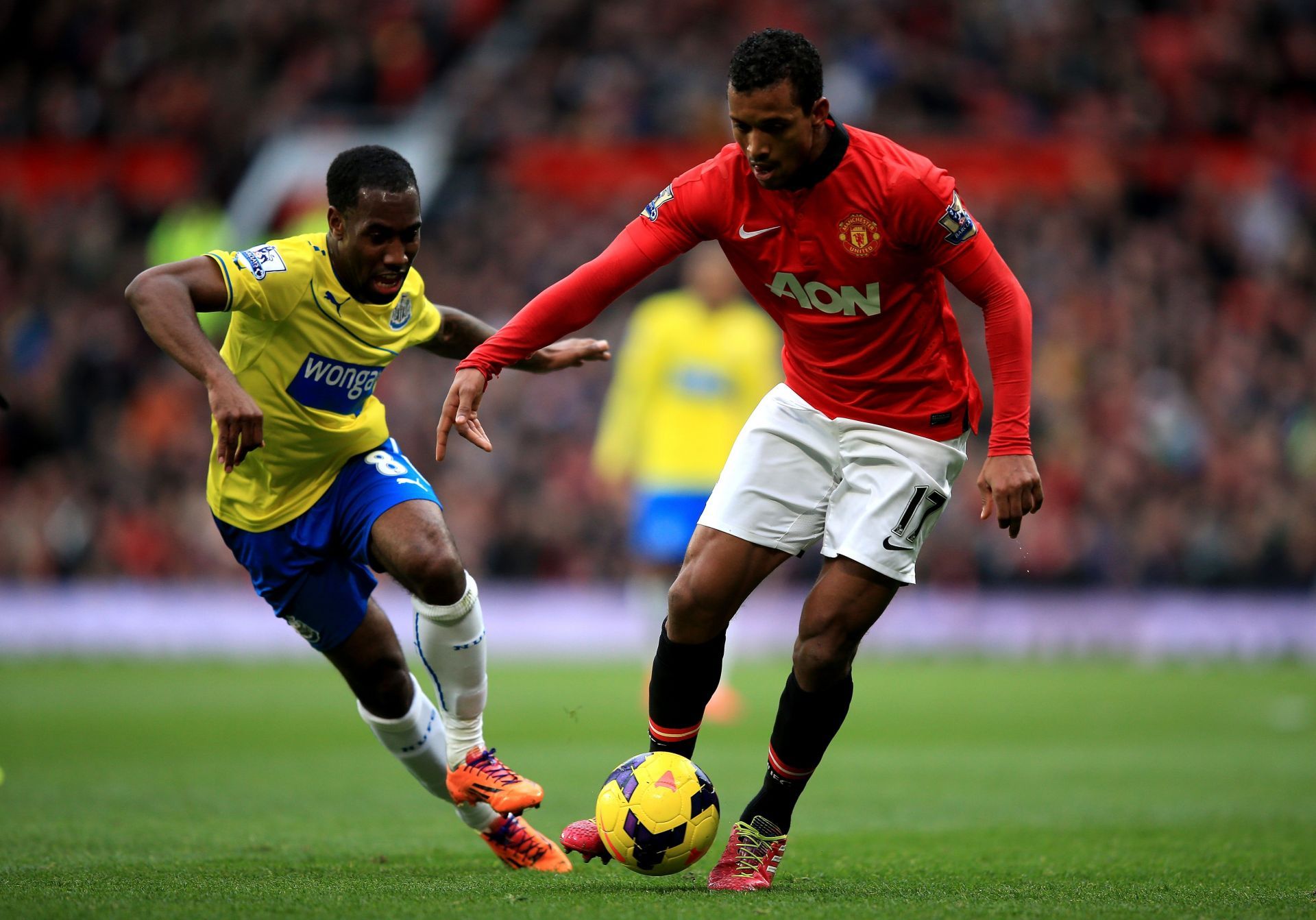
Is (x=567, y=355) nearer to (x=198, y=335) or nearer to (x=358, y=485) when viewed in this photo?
(x=358, y=485)

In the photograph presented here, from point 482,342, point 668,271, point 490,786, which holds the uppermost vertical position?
point 668,271

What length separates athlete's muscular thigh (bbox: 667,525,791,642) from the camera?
16.3 ft

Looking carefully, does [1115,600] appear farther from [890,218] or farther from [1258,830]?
[890,218]

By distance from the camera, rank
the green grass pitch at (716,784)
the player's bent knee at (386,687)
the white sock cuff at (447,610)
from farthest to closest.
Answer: the player's bent knee at (386,687), the white sock cuff at (447,610), the green grass pitch at (716,784)

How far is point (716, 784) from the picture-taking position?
754 centimetres

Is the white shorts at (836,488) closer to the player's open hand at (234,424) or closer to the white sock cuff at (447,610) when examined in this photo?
the white sock cuff at (447,610)

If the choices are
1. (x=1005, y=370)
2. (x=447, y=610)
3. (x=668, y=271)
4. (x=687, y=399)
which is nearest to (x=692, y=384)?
(x=687, y=399)

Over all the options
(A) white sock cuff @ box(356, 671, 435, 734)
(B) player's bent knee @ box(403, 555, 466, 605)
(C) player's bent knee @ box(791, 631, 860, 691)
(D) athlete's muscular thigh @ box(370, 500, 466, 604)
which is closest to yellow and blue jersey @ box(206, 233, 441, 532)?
(D) athlete's muscular thigh @ box(370, 500, 466, 604)

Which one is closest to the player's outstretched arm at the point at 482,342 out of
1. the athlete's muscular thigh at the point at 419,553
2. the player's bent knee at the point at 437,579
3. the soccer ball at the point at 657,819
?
the athlete's muscular thigh at the point at 419,553

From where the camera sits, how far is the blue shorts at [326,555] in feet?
17.9

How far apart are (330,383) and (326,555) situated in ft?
2.00

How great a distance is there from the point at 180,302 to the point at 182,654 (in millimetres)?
11442

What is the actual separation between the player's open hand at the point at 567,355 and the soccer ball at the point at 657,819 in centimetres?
154

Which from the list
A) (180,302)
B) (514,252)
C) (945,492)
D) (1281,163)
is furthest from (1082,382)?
(180,302)
